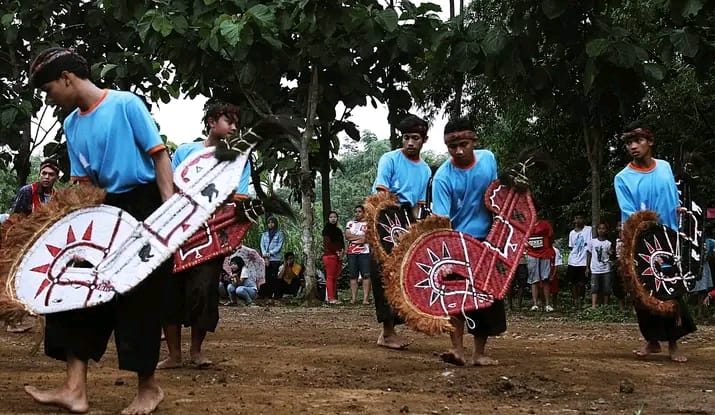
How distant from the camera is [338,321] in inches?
432

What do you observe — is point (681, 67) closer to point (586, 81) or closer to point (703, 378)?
point (586, 81)

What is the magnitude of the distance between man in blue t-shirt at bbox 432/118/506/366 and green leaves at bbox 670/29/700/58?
352 cm

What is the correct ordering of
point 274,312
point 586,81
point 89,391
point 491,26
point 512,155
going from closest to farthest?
point 89,391 < point 586,81 < point 491,26 < point 274,312 < point 512,155

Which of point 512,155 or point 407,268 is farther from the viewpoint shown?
point 512,155

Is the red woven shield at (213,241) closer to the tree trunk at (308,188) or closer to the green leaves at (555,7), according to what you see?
the green leaves at (555,7)

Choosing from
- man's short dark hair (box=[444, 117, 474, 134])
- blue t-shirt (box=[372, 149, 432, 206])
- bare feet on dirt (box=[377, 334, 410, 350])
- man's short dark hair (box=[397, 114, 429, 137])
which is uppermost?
man's short dark hair (box=[397, 114, 429, 137])

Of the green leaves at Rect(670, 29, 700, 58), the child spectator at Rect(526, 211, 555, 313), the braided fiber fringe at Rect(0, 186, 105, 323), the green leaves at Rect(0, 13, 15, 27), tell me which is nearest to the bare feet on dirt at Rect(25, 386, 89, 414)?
the braided fiber fringe at Rect(0, 186, 105, 323)

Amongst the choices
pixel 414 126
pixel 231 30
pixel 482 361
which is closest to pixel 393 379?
pixel 482 361

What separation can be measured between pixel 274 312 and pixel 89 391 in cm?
766

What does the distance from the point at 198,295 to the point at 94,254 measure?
183cm

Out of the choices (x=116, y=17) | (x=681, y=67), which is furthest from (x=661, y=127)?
(x=116, y=17)

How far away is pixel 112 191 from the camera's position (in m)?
4.54

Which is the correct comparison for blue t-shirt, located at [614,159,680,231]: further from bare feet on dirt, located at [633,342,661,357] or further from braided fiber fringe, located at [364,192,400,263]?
braided fiber fringe, located at [364,192,400,263]

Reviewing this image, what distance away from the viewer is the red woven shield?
20.2 feet
